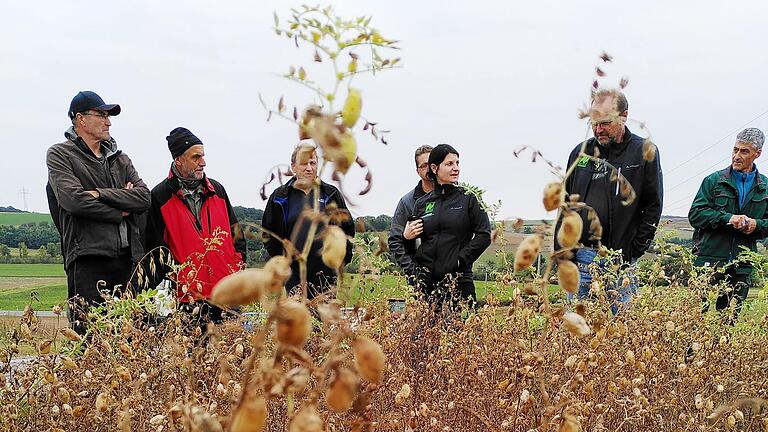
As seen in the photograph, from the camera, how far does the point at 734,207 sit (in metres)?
5.31

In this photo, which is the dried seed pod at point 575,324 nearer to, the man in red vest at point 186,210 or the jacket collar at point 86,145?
the man in red vest at point 186,210

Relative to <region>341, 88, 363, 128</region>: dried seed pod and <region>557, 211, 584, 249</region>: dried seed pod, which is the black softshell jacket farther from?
<region>341, 88, 363, 128</region>: dried seed pod

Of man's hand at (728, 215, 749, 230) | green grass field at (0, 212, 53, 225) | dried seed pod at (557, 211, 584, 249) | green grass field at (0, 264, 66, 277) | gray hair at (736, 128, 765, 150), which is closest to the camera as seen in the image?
dried seed pod at (557, 211, 584, 249)

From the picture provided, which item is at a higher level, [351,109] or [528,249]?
[351,109]

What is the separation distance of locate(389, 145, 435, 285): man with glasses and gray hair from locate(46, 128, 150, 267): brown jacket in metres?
1.57

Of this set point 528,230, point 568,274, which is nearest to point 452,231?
point 528,230

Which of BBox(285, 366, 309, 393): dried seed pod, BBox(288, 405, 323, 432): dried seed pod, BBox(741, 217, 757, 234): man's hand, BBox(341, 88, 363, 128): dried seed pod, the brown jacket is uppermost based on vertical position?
BBox(341, 88, 363, 128): dried seed pod

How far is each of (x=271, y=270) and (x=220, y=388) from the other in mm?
1313

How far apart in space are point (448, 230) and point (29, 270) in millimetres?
18102

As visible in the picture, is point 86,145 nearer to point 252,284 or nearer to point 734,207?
point 252,284

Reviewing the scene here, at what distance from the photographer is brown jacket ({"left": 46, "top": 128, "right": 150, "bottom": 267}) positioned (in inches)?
161

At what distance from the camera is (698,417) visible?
2.16 meters

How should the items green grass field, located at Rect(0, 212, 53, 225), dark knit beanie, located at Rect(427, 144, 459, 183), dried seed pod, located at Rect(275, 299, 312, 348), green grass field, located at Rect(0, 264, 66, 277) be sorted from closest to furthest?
dried seed pod, located at Rect(275, 299, 312, 348)
dark knit beanie, located at Rect(427, 144, 459, 183)
green grass field, located at Rect(0, 264, 66, 277)
green grass field, located at Rect(0, 212, 53, 225)

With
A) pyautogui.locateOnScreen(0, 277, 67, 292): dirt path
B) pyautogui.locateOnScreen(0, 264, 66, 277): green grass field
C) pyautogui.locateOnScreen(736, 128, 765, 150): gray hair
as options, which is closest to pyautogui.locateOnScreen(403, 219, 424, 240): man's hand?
pyautogui.locateOnScreen(736, 128, 765, 150): gray hair
